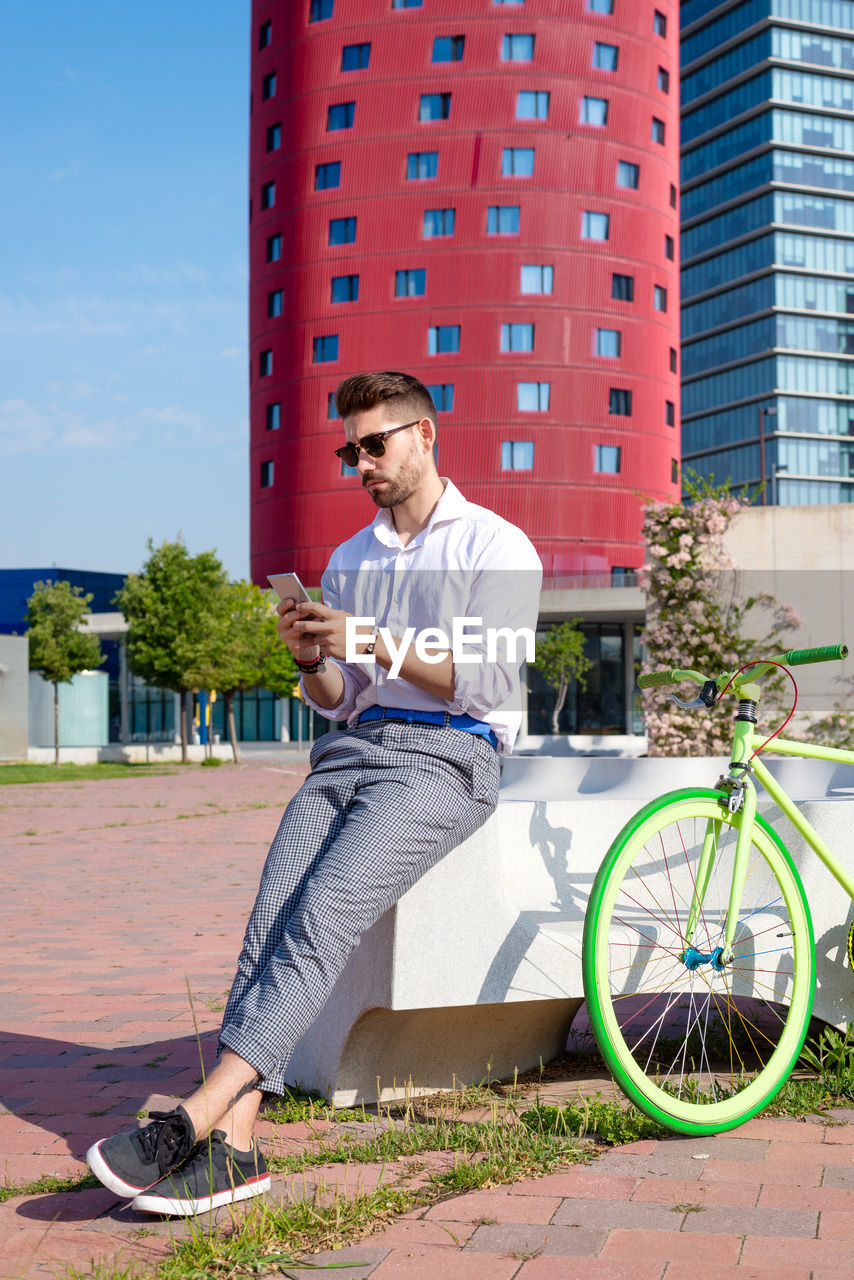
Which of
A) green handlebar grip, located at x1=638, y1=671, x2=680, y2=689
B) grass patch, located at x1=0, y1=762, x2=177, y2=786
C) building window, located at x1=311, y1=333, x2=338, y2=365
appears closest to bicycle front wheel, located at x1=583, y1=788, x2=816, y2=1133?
green handlebar grip, located at x1=638, y1=671, x2=680, y2=689

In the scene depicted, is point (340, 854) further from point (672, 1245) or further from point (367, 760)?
point (672, 1245)

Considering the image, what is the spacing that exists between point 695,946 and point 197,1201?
140 centimetres

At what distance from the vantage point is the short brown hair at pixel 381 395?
3.69m

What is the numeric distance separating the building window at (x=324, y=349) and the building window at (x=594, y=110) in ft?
41.7

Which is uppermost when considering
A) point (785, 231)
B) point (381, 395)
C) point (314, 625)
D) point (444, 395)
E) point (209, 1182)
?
point (785, 231)

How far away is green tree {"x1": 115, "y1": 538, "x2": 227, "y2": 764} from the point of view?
3891 cm

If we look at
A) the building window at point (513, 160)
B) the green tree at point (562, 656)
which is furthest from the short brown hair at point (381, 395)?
the building window at point (513, 160)

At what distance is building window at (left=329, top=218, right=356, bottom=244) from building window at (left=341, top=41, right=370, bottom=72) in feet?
19.4

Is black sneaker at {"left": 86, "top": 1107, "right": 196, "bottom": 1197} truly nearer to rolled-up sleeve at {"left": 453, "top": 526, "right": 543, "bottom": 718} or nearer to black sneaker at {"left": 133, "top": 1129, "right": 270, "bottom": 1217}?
black sneaker at {"left": 133, "top": 1129, "right": 270, "bottom": 1217}

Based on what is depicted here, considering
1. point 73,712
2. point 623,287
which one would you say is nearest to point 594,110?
point 623,287

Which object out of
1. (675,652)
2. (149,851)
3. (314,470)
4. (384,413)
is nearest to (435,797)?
(384,413)

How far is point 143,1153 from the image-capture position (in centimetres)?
Answer: 273

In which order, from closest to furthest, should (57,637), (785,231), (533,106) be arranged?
(57,637) → (533,106) → (785,231)

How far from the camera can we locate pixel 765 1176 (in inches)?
115
